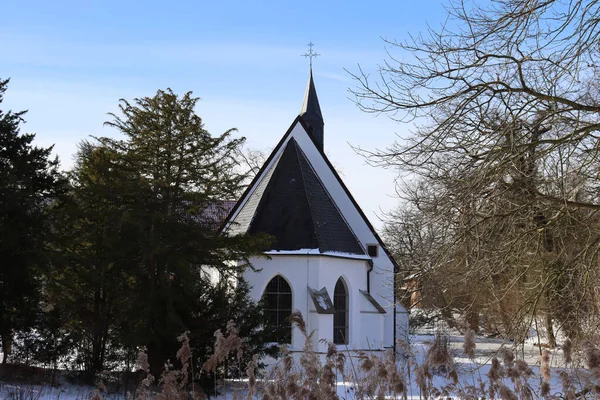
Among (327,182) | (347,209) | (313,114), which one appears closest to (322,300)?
(347,209)

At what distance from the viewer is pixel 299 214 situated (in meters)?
20.7

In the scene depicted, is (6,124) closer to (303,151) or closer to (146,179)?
(146,179)

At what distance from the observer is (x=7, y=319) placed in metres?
15.2

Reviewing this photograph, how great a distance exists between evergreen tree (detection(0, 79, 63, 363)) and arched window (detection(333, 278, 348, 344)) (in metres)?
8.93

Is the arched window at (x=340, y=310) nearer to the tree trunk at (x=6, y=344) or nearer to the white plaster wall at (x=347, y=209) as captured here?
the white plaster wall at (x=347, y=209)

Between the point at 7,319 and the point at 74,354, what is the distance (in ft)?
5.44

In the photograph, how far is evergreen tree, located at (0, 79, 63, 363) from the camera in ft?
49.0

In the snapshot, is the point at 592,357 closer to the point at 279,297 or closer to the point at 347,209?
the point at 279,297

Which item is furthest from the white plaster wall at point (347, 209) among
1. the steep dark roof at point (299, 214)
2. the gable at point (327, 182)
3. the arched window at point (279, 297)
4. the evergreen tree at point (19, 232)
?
the evergreen tree at point (19, 232)

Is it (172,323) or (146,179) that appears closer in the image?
(172,323)

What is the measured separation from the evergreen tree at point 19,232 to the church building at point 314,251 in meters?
5.34

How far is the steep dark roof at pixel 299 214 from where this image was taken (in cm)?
2030

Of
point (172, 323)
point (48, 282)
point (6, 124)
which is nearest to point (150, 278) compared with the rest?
point (172, 323)

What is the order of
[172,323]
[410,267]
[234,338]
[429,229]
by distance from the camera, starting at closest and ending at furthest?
[234,338]
[429,229]
[410,267]
[172,323]
